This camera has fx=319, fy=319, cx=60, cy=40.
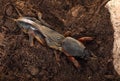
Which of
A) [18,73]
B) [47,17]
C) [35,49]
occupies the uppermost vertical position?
[47,17]

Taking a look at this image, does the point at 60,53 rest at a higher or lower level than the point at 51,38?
lower

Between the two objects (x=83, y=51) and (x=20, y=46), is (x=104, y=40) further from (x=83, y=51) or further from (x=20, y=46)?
(x=20, y=46)

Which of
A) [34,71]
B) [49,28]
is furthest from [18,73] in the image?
[49,28]
